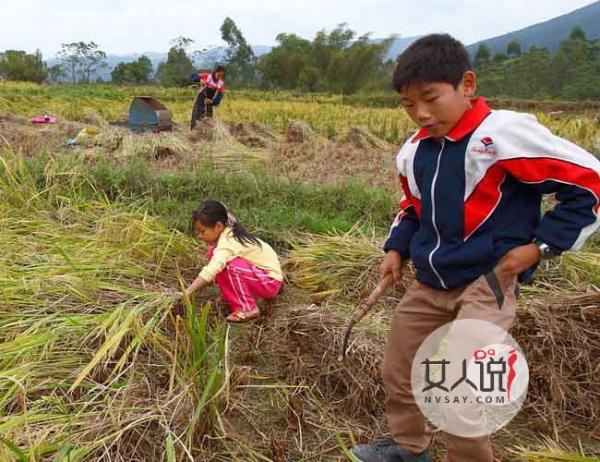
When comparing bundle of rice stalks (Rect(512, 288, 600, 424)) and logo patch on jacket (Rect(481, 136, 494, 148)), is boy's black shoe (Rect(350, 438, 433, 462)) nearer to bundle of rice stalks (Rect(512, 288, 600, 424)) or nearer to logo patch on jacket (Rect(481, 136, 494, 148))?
bundle of rice stalks (Rect(512, 288, 600, 424))

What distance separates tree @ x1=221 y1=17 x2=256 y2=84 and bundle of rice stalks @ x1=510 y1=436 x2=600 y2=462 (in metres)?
30.8

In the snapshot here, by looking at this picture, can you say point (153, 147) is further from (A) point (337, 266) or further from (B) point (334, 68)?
(B) point (334, 68)

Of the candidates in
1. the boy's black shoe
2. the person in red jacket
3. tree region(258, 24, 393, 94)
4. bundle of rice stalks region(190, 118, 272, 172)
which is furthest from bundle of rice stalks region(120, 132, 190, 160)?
tree region(258, 24, 393, 94)

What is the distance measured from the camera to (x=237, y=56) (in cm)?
3344

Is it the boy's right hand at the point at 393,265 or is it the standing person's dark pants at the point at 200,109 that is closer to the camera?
the boy's right hand at the point at 393,265

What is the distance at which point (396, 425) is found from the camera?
5.34 ft

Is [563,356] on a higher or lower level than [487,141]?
lower

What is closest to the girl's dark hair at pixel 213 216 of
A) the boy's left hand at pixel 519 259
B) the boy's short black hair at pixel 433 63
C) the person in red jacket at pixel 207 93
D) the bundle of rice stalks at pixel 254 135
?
the boy's short black hair at pixel 433 63

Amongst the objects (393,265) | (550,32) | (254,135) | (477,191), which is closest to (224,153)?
(254,135)

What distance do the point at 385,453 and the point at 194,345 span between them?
2.22 feet

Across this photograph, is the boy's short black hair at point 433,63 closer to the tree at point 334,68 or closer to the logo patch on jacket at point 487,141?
the logo patch on jacket at point 487,141

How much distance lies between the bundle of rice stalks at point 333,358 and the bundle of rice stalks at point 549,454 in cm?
50

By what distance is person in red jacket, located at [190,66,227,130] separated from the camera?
7883 mm

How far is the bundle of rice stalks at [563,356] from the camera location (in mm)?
2045
